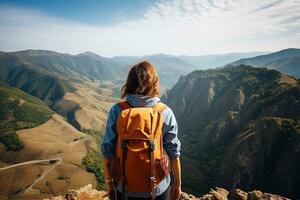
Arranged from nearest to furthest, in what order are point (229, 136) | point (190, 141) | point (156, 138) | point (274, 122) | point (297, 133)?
point (156, 138), point (297, 133), point (274, 122), point (229, 136), point (190, 141)

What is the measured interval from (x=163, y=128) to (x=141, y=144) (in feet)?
2.57

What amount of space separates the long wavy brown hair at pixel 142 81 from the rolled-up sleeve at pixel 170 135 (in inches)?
24.1

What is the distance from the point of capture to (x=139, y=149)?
5.65 m

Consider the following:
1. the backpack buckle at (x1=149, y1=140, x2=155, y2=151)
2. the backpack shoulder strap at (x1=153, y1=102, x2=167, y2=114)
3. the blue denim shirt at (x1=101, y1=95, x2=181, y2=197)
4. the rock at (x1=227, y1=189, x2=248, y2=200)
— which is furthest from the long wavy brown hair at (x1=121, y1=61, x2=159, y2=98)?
the rock at (x1=227, y1=189, x2=248, y2=200)

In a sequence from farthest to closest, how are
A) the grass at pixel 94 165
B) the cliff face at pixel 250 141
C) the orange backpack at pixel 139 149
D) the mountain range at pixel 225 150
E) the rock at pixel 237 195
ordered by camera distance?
the grass at pixel 94 165
the mountain range at pixel 225 150
the cliff face at pixel 250 141
the rock at pixel 237 195
the orange backpack at pixel 139 149

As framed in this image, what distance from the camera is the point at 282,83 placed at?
140 meters

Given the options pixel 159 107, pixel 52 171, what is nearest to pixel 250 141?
pixel 159 107

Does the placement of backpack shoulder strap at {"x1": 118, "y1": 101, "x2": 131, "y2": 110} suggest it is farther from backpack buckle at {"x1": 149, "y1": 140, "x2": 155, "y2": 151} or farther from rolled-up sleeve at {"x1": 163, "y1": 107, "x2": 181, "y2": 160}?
backpack buckle at {"x1": 149, "y1": 140, "x2": 155, "y2": 151}

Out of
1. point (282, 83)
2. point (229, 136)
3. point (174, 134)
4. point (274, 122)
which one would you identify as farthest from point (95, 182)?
point (174, 134)

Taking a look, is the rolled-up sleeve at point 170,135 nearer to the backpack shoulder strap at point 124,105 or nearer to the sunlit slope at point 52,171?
the backpack shoulder strap at point 124,105

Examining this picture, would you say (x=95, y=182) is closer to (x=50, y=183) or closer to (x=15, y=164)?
(x=50, y=183)

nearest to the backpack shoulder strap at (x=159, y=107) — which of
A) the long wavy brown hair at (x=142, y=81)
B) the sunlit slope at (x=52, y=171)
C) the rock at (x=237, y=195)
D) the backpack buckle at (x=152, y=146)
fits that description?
the long wavy brown hair at (x=142, y=81)

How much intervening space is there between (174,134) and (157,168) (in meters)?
0.93

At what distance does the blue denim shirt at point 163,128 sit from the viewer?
20.2 ft
